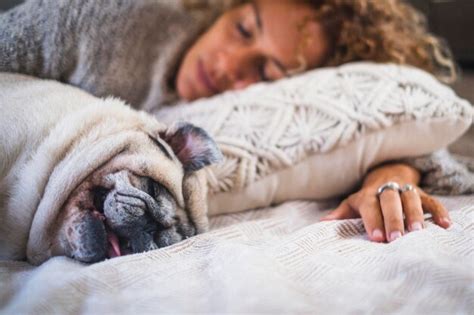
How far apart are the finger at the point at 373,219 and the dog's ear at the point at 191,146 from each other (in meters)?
0.18

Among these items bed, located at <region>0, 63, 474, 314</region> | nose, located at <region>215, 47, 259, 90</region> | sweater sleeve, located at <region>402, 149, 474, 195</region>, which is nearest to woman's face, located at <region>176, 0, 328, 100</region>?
nose, located at <region>215, 47, 259, 90</region>

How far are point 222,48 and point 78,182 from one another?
0.44 metres

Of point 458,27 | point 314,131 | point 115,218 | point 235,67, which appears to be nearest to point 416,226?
point 314,131

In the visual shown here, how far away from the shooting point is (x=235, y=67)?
33.2 inches

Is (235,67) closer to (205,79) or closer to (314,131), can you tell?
(205,79)

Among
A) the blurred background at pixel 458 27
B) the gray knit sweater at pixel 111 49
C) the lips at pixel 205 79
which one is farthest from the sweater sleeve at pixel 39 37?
the blurred background at pixel 458 27

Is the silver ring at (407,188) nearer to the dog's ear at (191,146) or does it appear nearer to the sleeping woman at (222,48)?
the sleeping woman at (222,48)

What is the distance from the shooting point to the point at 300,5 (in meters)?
0.90

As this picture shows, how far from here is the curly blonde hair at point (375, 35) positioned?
0.87 meters

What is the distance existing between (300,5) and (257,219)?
1.46ft

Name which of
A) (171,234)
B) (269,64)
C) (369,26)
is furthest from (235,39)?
(171,234)

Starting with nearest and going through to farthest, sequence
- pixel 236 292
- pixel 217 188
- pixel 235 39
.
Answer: pixel 236 292 < pixel 217 188 < pixel 235 39

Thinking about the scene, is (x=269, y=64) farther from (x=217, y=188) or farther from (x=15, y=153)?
(x=15, y=153)

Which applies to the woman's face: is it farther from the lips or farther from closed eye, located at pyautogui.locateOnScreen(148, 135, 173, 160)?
closed eye, located at pyautogui.locateOnScreen(148, 135, 173, 160)
